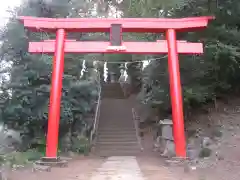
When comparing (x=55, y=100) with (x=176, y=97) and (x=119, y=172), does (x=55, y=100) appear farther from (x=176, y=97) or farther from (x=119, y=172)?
(x=176, y=97)

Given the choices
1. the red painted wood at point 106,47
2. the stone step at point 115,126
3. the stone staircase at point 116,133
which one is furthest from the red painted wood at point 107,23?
the stone step at point 115,126

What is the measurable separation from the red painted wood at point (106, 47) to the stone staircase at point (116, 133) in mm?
4169

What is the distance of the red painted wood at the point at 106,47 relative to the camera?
1014 centimetres

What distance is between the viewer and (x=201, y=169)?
8.21 meters

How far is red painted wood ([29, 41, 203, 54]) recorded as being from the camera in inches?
399

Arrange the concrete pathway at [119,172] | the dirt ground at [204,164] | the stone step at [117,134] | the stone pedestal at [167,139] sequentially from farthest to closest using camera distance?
the stone step at [117,134], the stone pedestal at [167,139], the dirt ground at [204,164], the concrete pathway at [119,172]

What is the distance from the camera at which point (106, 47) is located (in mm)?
10180

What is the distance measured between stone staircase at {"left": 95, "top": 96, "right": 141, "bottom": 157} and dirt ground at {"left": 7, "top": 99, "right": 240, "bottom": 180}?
0.99 m

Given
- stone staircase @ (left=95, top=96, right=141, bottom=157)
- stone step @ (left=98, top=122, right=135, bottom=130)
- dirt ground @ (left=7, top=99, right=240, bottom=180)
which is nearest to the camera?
dirt ground @ (left=7, top=99, right=240, bottom=180)

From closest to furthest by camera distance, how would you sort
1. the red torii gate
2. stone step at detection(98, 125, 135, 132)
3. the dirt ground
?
1. the dirt ground
2. the red torii gate
3. stone step at detection(98, 125, 135, 132)

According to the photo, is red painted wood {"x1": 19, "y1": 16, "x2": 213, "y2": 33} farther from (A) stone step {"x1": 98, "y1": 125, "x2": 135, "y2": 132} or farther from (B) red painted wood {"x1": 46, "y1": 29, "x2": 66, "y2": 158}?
(A) stone step {"x1": 98, "y1": 125, "x2": 135, "y2": 132}

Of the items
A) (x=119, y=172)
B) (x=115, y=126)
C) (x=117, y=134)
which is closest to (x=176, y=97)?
(x=119, y=172)

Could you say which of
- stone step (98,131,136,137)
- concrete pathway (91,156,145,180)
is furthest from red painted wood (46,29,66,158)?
stone step (98,131,136,137)

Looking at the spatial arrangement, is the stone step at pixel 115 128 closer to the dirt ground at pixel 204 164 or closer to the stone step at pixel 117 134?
the stone step at pixel 117 134
